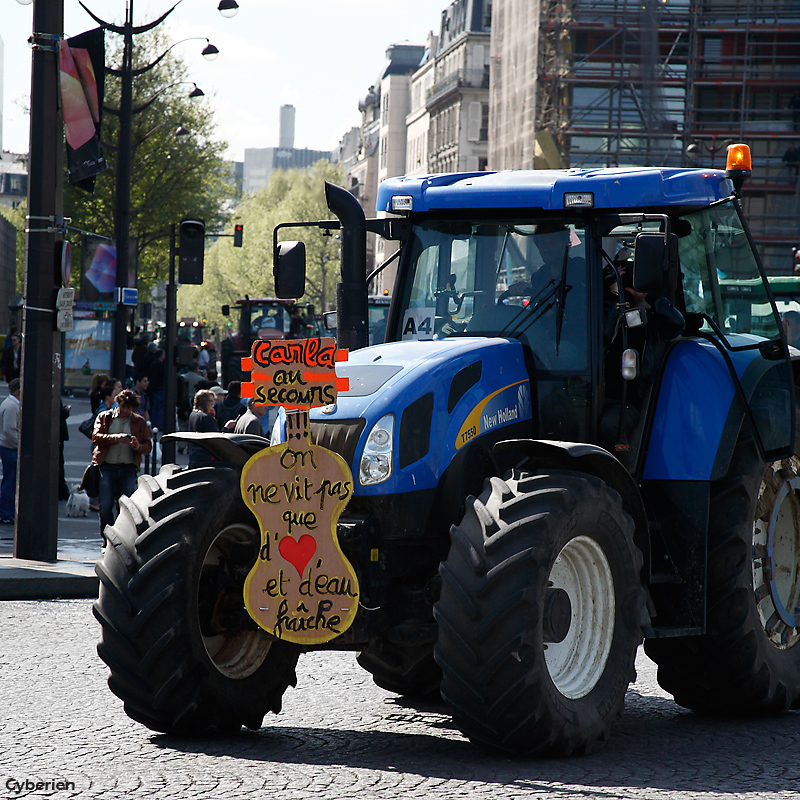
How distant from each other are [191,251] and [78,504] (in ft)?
16.9

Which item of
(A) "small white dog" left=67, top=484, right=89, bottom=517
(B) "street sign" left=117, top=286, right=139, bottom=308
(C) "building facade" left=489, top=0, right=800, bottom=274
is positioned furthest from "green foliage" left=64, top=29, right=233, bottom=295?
(A) "small white dog" left=67, top=484, right=89, bottom=517

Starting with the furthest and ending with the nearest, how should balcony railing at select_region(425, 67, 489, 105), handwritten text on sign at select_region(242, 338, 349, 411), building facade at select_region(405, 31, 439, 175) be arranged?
building facade at select_region(405, 31, 439, 175)
balcony railing at select_region(425, 67, 489, 105)
handwritten text on sign at select_region(242, 338, 349, 411)

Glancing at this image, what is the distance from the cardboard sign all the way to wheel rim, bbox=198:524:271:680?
0.74ft

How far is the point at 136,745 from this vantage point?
600cm

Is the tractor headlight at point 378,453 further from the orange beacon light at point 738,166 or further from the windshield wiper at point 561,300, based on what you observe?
the orange beacon light at point 738,166

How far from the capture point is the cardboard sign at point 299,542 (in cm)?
581

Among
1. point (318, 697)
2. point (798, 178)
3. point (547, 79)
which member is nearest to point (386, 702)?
point (318, 697)

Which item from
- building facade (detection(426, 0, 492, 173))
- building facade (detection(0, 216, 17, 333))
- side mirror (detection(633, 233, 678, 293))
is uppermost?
building facade (detection(426, 0, 492, 173))

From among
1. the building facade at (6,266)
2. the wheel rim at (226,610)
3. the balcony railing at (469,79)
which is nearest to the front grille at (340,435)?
the wheel rim at (226,610)

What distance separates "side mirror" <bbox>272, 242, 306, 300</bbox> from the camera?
7.35 metres

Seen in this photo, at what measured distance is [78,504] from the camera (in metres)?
17.2

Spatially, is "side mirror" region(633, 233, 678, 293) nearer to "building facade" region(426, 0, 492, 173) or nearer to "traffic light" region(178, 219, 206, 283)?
"traffic light" region(178, 219, 206, 283)

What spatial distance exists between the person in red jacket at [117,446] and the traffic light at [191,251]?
6.15 m

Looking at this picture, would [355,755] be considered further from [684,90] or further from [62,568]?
[684,90]
